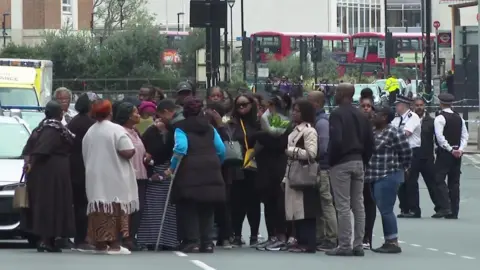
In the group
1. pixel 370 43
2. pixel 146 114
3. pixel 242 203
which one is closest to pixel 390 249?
pixel 242 203

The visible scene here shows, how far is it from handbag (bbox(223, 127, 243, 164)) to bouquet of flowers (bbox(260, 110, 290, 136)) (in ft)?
1.32

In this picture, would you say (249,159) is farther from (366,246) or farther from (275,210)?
(366,246)

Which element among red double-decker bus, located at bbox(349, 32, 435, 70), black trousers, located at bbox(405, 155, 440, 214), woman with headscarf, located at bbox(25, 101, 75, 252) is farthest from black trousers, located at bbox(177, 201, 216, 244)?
red double-decker bus, located at bbox(349, 32, 435, 70)

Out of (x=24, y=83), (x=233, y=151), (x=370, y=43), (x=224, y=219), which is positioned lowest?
(x=224, y=219)

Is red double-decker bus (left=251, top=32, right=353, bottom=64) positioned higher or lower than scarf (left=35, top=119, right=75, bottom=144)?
higher

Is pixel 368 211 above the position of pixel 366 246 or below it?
above

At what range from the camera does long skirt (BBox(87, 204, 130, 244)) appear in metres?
15.7

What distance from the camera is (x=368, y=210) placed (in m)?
17.3

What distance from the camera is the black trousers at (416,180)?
22188 mm

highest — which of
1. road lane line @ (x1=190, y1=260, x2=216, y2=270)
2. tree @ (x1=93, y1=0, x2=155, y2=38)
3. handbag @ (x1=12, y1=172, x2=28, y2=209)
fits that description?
tree @ (x1=93, y1=0, x2=155, y2=38)

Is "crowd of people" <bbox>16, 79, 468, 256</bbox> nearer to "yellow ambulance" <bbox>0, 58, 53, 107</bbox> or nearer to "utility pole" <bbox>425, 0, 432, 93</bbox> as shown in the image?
"yellow ambulance" <bbox>0, 58, 53, 107</bbox>

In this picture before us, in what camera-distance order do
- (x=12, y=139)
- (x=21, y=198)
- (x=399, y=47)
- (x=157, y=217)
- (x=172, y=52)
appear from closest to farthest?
(x=21, y=198)
(x=157, y=217)
(x=12, y=139)
(x=172, y=52)
(x=399, y=47)

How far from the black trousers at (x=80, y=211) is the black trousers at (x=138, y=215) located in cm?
54

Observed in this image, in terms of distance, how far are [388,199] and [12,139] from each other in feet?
17.2
